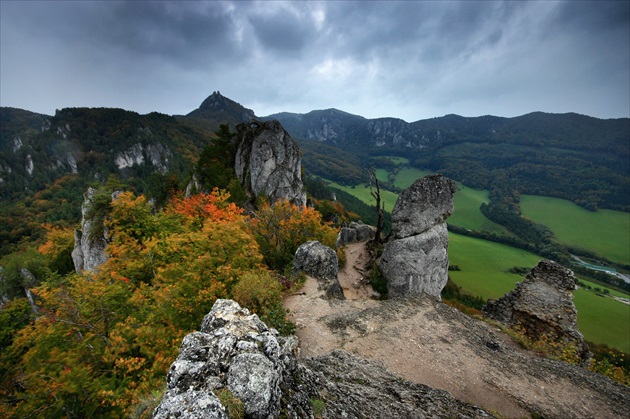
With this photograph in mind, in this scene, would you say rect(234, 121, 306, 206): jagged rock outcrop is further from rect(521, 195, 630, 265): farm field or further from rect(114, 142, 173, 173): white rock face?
rect(521, 195, 630, 265): farm field

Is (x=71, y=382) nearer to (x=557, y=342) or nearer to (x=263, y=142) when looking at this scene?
(x=557, y=342)

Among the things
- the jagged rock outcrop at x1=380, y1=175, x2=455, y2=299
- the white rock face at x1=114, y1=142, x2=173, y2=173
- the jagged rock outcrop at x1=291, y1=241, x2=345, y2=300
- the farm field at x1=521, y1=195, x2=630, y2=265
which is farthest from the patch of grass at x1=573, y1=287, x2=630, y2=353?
the white rock face at x1=114, y1=142, x2=173, y2=173

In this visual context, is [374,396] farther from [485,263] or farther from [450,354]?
[485,263]

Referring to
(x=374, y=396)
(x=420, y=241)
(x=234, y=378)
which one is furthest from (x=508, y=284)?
(x=234, y=378)

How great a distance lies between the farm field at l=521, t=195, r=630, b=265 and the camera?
11906 cm

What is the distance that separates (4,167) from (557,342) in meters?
219

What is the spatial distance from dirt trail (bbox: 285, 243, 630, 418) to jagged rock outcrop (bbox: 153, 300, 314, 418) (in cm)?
582

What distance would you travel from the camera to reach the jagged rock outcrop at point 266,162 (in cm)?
4588

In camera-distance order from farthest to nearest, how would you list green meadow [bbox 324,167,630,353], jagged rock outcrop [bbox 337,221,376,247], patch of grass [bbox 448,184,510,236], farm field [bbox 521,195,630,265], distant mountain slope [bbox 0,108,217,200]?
distant mountain slope [bbox 0,108,217,200] → patch of grass [bbox 448,184,510,236] → farm field [bbox 521,195,630,265] → green meadow [bbox 324,167,630,353] → jagged rock outcrop [bbox 337,221,376,247]

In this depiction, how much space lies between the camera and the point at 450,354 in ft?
39.2

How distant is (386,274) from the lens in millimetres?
25141

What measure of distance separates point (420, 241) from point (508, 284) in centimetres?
6859

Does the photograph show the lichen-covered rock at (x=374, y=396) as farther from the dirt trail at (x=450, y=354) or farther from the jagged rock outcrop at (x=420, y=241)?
the jagged rock outcrop at (x=420, y=241)


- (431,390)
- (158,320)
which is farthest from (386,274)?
(158,320)
